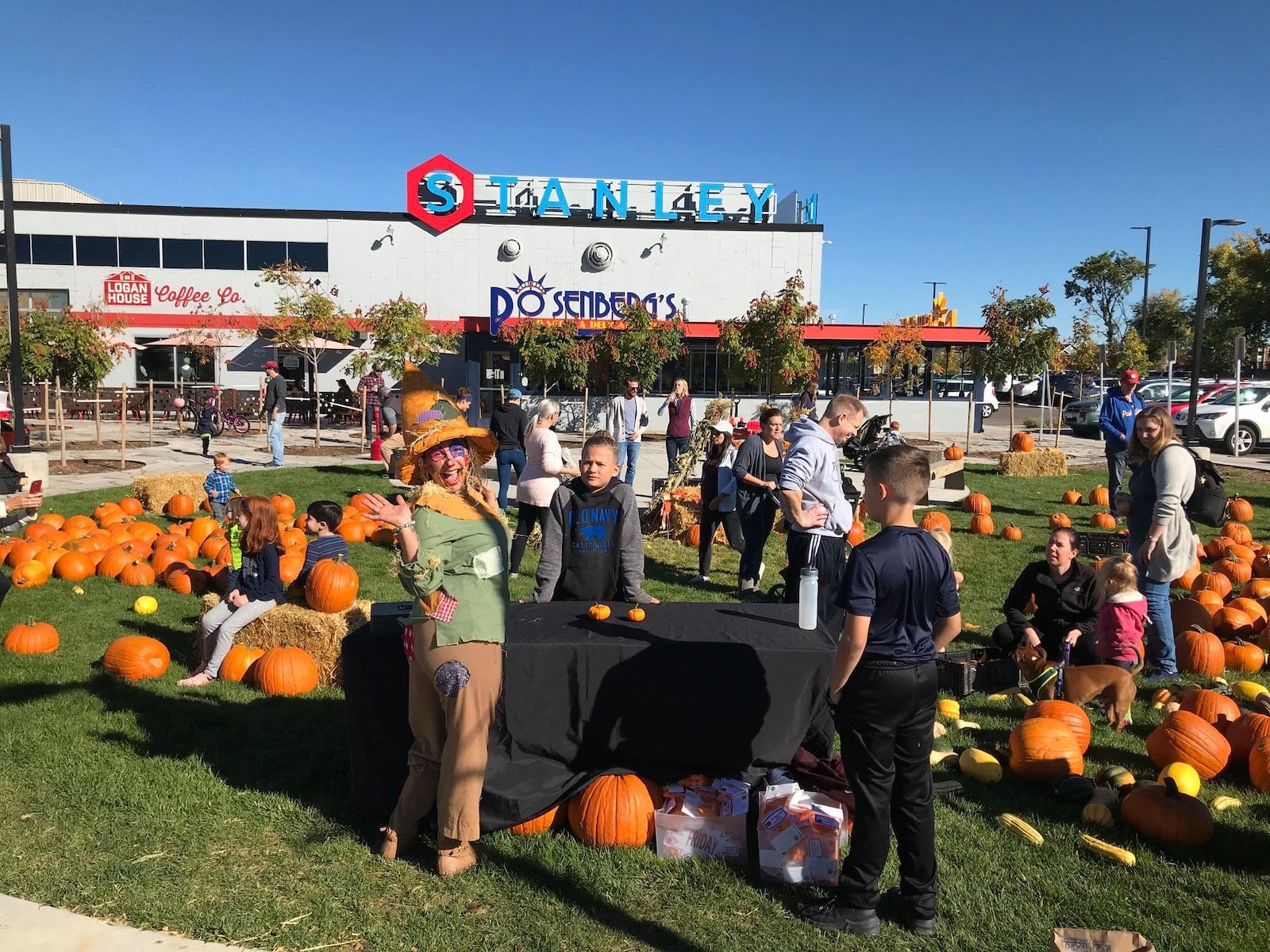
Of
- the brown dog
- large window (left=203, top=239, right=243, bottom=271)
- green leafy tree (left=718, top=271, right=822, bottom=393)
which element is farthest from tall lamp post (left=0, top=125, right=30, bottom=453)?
large window (left=203, top=239, right=243, bottom=271)

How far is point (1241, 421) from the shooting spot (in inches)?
953

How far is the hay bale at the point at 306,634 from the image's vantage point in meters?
6.63

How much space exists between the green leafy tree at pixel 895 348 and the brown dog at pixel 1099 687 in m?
24.7

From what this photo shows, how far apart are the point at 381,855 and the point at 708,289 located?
33.0 metres

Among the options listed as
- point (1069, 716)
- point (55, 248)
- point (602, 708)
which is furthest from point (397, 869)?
point (55, 248)

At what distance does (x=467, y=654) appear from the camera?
3.88 m

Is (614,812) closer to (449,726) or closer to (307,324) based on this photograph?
(449,726)

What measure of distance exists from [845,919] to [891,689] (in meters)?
0.99

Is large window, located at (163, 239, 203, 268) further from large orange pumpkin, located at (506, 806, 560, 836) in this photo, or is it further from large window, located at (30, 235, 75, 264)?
large orange pumpkin, located at (506, 806, 560, 836)

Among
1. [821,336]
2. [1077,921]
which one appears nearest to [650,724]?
[1077,921]

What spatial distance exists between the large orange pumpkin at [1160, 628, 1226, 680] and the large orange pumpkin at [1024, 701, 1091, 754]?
1986 millimetres

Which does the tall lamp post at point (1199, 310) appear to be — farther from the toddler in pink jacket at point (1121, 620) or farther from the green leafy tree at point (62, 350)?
the green leafy tree at point (62, 350)

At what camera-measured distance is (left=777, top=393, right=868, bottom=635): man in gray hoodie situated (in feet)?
20.2

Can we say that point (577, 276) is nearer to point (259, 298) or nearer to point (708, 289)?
point (708, 289)
